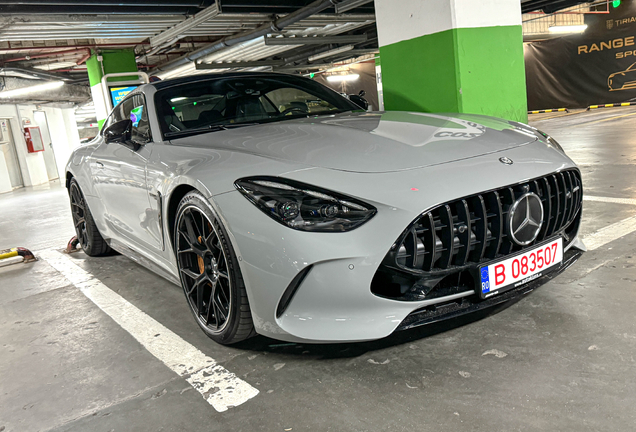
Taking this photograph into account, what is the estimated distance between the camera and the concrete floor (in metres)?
1.71

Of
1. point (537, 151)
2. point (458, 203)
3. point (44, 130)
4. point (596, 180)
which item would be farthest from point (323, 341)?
point (44, 130)

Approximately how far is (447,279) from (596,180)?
416cm

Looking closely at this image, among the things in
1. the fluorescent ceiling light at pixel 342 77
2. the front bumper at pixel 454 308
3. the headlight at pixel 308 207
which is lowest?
the front bumper at pixel 454 308

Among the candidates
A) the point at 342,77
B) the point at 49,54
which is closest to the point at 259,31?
the point at 49,54

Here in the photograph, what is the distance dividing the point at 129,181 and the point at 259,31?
7687 mm

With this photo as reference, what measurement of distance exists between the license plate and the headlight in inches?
20.1

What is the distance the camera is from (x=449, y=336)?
2240mm

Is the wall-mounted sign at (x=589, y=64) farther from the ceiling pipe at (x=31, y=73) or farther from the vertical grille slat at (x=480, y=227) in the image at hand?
the vertical grille slat at (x=480, y=227)

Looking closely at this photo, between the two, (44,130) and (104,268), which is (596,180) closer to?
(104,268)

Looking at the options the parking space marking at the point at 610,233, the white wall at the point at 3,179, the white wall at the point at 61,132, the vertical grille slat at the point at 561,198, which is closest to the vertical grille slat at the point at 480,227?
the vertical grille slat at the point at 561,198

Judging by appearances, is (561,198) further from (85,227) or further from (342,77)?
(342,77)

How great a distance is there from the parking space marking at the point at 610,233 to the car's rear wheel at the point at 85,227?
3.53m

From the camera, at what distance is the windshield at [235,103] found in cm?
299

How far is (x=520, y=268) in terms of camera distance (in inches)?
81.4
